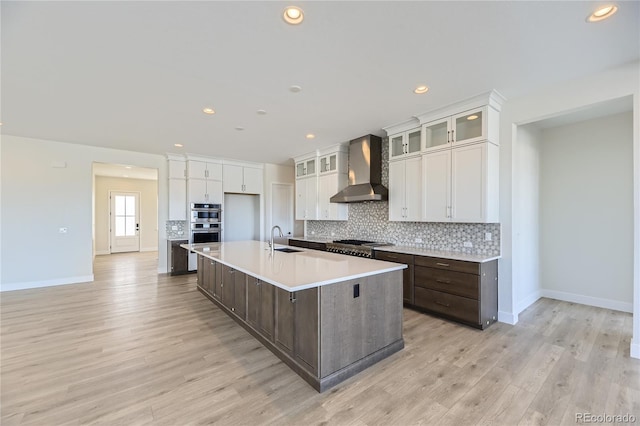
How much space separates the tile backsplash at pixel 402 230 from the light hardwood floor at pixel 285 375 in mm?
1067

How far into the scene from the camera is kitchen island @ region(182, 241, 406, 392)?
2.05 meters

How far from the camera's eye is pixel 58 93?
3066 millimetres

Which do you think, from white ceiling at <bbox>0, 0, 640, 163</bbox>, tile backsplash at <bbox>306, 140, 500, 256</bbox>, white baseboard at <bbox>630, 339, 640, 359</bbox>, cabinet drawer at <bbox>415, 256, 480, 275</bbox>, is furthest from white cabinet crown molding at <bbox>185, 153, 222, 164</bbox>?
white baseboard at <bbox>630, 339, 640, 359</bbox>

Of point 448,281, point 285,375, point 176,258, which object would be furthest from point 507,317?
point 176,258

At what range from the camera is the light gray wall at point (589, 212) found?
11.8ft

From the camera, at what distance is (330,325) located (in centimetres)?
209

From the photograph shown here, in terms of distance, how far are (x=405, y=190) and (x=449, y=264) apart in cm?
135

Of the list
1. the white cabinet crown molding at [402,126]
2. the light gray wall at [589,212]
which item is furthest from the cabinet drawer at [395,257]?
the light gray wall at [589,212]

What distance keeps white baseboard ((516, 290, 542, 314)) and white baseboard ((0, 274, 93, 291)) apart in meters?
7.50

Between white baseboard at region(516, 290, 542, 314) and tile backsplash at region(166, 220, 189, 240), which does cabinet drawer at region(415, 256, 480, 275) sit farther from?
tile backsplash at region(166, 220, 189, 240)

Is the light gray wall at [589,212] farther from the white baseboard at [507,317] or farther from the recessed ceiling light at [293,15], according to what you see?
the recessed ceiling light at [293,15]

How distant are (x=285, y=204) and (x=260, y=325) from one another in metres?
5.07

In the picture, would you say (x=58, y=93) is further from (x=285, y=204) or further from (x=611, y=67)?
(x=611, y=67)

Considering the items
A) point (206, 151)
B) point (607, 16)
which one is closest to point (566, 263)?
point (607, 16)
